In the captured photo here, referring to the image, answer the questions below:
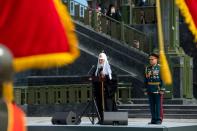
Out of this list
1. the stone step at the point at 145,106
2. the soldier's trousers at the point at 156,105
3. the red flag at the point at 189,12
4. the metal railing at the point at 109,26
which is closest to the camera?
the red flag at the point at 189,12

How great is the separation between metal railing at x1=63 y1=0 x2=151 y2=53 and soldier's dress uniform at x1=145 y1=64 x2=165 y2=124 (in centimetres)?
1004

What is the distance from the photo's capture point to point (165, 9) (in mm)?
23250

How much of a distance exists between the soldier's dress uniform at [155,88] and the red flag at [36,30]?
10.1 m

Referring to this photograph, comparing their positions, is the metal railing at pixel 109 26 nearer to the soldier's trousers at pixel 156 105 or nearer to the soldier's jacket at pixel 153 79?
the soldier's trousers at pixel 156 105

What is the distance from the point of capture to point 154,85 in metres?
14.7

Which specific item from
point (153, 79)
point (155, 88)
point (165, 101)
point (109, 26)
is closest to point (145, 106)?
point (165, 101)

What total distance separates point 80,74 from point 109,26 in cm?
217

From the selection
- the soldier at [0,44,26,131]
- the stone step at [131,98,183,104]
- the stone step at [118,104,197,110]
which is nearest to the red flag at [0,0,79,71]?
the soldier at [0,44,26,131]

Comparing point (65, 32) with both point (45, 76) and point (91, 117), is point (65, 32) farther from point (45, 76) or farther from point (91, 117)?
point (45, 76)

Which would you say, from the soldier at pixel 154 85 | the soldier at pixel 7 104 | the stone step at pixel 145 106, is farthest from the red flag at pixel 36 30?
the stone step at pixel 145 106

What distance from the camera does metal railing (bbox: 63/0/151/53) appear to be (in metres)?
25.1

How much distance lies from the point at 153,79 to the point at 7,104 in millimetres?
11459

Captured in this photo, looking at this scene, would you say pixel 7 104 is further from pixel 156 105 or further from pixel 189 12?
pixel 156 105

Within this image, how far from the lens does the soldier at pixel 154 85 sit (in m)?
14.6
